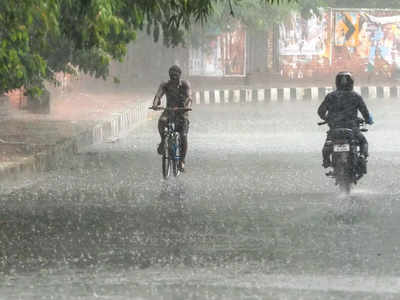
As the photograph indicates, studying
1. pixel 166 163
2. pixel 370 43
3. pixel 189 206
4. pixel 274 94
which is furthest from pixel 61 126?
pixel 370 43

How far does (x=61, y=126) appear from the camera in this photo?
928 inches

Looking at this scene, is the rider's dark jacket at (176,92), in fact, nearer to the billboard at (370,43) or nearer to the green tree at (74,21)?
the green tree at (74,21)

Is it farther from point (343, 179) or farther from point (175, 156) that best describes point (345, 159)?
point (175, 156)

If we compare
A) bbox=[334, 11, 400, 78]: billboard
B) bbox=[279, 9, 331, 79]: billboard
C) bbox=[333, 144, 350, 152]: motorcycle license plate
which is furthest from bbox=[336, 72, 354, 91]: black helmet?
bbox=[334, 11, 400, 78]: billboard

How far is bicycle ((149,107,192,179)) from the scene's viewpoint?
16188 millimetres

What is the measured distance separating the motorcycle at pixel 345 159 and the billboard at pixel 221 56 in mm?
31390

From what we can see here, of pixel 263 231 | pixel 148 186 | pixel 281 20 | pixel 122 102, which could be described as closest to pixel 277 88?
pixel 281 20

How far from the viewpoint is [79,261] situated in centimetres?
920

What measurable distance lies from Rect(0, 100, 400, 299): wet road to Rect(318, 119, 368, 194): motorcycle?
0.64ft

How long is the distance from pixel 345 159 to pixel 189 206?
218cm

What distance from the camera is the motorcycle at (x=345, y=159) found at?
1409 centimetres

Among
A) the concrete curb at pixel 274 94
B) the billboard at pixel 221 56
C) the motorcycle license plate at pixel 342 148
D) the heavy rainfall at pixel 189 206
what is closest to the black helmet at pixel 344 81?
the heavy rainfall at pixel 189 206

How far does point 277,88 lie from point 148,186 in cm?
2711

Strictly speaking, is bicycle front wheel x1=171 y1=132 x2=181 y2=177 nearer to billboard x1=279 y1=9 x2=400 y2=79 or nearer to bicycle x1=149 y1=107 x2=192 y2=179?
bicycle x1=149 y1=107 x2=192 y2=179
